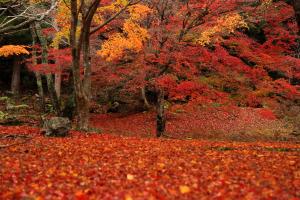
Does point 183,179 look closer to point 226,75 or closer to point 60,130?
point 60,130

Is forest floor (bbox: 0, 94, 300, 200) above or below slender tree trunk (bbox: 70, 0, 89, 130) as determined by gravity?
below

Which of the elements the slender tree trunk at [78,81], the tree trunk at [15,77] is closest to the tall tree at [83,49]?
the slender tree trunk at [78,81]

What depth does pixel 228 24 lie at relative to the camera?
14.9 m

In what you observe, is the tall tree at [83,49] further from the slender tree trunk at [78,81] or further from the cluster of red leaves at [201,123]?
the cluster of red leaves at [201,123]

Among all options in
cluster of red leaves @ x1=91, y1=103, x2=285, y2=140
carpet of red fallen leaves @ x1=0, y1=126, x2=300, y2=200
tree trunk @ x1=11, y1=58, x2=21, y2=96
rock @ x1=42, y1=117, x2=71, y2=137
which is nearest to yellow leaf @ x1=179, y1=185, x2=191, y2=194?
carpet of red fallen leaves @ x1=0, y1=126, x2=300, y2=200

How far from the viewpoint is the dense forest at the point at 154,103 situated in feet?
23.4

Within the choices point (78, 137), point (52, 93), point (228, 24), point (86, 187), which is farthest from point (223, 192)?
point (52, 93)

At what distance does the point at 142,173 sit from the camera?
7.75 metres

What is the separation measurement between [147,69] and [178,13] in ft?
9.33

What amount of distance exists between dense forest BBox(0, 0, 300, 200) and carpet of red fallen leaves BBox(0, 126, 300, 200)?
1.1 inches

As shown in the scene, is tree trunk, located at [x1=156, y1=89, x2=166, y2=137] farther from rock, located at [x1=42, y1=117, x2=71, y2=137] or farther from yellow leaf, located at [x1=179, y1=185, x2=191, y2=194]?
yellow leaf, located at [x1=179, y1=185, x2=191, y2=194]

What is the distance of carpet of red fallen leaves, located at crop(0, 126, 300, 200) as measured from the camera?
6172 mm

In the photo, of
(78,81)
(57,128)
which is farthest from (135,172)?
(78,81)

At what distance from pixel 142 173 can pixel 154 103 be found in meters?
20.4
